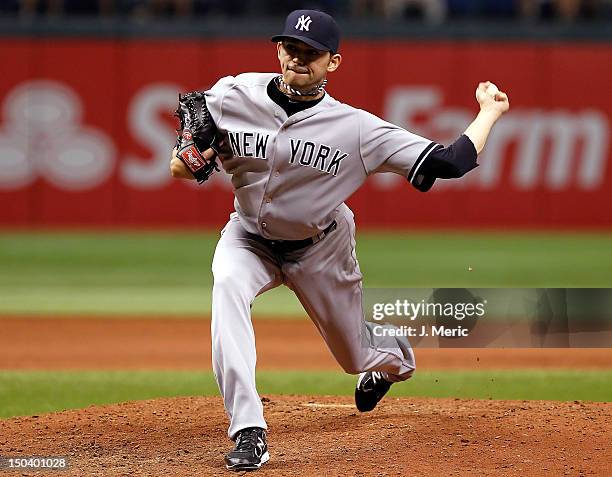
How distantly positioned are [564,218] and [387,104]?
3095 millimetres

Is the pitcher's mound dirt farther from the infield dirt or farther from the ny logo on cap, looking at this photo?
the ny logo on cap

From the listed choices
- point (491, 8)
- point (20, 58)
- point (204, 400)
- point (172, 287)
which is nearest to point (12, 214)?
point (20, 58)

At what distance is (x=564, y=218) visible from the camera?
1681cm

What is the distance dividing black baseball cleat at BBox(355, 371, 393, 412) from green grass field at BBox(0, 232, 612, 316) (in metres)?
4.77

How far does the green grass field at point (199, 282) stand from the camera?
23.7 ft

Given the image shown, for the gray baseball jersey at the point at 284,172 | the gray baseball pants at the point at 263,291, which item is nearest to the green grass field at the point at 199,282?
the gray baseball pants at the point at 263,291

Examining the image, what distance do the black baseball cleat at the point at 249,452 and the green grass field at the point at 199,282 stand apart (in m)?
2.23

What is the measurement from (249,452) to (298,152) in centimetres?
129

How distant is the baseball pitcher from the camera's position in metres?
4.82

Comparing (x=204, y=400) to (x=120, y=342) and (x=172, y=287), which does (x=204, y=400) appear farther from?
(x=172, y=287)

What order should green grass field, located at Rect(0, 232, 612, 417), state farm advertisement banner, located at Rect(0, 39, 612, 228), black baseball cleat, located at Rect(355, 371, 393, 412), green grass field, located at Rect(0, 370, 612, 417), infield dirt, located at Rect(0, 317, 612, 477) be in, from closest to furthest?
infield dirt, located at Rect(0, 317, 612, 477), black baseball cleat, located at Rect(355, 371, 393, 412), green grass field, located at Rect(0, 370, 612, 417), green grass field, located at Rect(0, 232, 612, 417), state farm advertisement banner, located at Rect(0, 39, 612, 228)

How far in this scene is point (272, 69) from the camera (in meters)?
17.0

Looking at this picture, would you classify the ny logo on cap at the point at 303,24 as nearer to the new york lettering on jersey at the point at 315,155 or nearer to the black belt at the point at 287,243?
the new york lettering on jersey at the point at 315,155

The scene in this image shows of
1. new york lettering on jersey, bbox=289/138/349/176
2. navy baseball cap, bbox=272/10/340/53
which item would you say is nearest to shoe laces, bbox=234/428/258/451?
new york lettering on jersey, bbox=289/138/349/176
